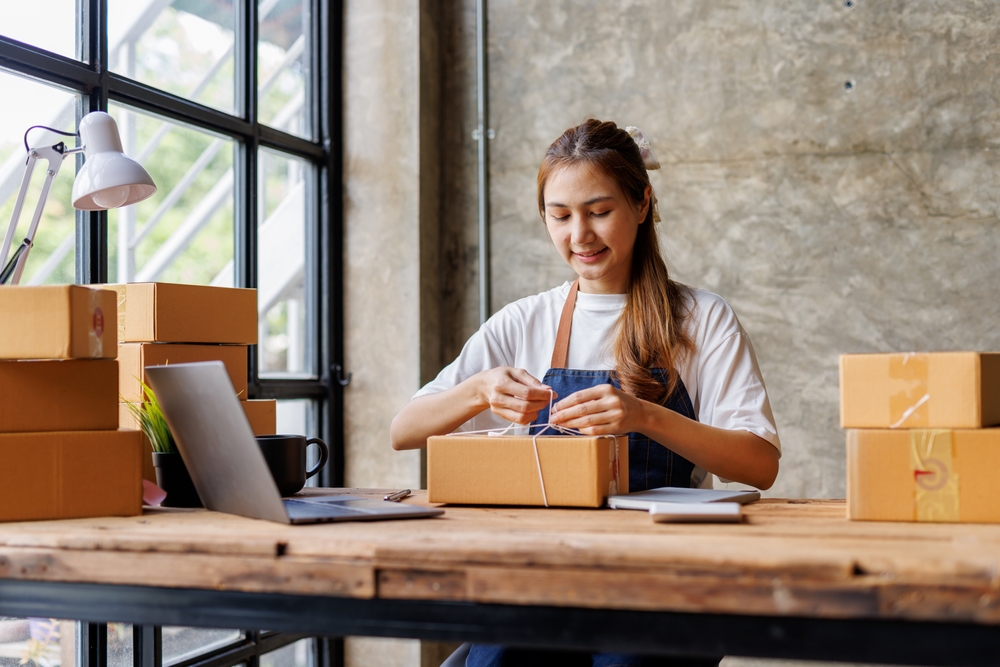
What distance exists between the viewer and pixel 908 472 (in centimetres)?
117

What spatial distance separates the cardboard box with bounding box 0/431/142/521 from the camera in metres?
1.26

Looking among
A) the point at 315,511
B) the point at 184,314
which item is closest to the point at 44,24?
the point at 184,314

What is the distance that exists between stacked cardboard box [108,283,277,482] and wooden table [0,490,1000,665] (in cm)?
51

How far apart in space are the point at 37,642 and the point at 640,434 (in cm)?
152

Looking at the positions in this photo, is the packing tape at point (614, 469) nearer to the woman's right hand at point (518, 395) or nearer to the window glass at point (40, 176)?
the woman's right hand at point (518, 395)

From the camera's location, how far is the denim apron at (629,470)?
56.9 inches

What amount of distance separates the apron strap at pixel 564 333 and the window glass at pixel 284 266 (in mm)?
1377

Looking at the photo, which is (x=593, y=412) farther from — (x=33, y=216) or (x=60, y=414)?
(x=33, y=216)

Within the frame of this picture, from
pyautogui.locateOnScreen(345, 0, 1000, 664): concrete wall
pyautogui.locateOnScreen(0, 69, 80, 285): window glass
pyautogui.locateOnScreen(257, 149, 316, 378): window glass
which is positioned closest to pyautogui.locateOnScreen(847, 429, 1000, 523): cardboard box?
pyautogui.locateOnScreen(0, 69, 80, 285): window glass

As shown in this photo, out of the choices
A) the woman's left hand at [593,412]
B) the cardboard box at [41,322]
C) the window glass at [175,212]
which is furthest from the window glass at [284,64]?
the woman's left hand at [593,412]

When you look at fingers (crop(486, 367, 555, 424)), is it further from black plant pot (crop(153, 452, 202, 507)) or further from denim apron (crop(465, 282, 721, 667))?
black plant pot (crop(153, 452, 202, 507))

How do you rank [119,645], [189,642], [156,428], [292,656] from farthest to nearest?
[292,656] < [189,642] < [119,645] < [156,428]

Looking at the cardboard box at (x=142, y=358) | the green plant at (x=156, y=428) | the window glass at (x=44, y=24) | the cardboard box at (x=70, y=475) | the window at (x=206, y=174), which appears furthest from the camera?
the window at (x=206, y=174)

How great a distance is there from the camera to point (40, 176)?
232 centimetres
